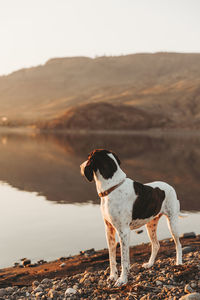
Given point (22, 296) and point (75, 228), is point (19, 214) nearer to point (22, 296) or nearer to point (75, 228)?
point (75, 228)

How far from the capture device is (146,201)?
659cm

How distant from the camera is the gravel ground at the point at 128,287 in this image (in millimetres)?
5895

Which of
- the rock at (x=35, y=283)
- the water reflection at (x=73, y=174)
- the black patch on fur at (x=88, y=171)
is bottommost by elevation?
the rock at (x=35, y=283)

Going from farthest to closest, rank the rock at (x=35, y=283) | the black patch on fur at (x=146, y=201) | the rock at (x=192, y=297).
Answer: the rock at (x=35, y=283), the black patch on fur at (x=146, y=201), the rock at (x=192, y=297)

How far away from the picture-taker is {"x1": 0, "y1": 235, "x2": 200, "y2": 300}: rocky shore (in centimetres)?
599

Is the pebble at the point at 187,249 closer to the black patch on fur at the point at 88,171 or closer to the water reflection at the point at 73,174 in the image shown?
the black patch on fur at the point at 88,171

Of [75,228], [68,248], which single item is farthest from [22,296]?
[75,228]

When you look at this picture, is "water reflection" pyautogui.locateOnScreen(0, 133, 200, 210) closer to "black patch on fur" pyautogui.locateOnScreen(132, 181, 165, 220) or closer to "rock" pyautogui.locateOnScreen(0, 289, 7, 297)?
"black patch on fur" pyautogui.locateOnScreen(132, 181, 165, 220)

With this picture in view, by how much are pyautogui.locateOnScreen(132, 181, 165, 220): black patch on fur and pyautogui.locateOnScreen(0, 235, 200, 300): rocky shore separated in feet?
3.84

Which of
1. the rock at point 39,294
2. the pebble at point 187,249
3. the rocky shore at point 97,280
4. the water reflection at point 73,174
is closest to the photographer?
the rocky shore at point 97,280

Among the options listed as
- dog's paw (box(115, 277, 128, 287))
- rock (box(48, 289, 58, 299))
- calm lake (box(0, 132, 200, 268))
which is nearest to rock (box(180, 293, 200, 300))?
dog's paw (box(115, 277, 128, 287))

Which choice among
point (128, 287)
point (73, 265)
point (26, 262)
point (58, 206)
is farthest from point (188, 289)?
point (58, 206)

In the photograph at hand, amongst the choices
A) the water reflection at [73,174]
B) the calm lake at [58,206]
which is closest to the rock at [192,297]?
the calm lake at [58,206]

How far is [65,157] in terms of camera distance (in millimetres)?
37906
